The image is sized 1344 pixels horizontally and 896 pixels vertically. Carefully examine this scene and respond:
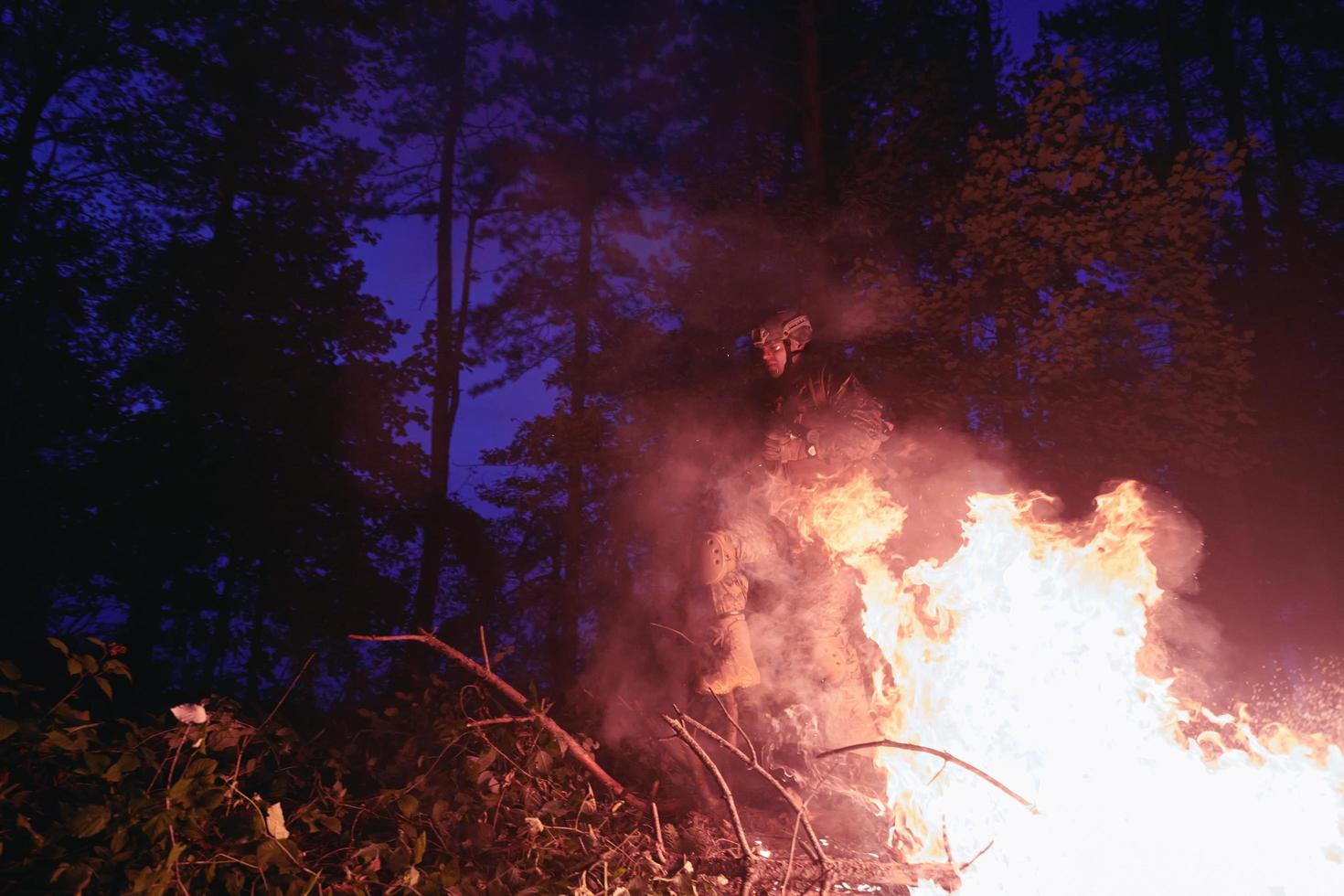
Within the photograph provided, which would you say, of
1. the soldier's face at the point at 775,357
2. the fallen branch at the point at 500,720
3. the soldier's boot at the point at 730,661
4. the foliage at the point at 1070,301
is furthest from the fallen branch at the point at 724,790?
the foliage at the point at 1070,301

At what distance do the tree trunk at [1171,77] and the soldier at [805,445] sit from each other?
10819 millimetres

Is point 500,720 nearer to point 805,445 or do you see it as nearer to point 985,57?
point 805,445

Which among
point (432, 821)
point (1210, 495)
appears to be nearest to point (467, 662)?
point (432, 821)

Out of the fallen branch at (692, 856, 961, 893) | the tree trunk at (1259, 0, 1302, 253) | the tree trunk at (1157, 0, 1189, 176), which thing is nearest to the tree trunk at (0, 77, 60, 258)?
the fallen branch at (692, 856, 961, 893)

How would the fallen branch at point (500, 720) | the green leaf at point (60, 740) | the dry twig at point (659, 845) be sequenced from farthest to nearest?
the fallen branch at point (500, 720)
the dry twig at point (659, 845)
the green leaf at point (60, 740)

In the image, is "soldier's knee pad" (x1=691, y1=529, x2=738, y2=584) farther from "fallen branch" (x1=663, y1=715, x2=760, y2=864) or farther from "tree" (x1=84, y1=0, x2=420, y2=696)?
"tree" (x1=84, y1=0, x2=420, y2=696)

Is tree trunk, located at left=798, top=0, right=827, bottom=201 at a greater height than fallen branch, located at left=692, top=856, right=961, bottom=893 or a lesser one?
greater

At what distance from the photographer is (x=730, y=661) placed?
235 inches

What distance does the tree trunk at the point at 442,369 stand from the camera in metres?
11.2

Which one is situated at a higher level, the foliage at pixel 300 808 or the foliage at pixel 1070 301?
the foliage at pixel 1070 301

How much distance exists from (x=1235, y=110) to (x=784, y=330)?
11816mm

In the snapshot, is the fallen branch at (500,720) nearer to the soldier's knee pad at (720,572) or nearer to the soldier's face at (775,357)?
the soldier's knee pad at (720,572)

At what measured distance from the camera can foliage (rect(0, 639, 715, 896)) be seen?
315cm

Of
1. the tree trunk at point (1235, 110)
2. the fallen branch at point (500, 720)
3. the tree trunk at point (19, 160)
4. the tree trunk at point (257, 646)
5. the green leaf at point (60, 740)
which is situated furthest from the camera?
the tree trunk at point (1235, 110)
